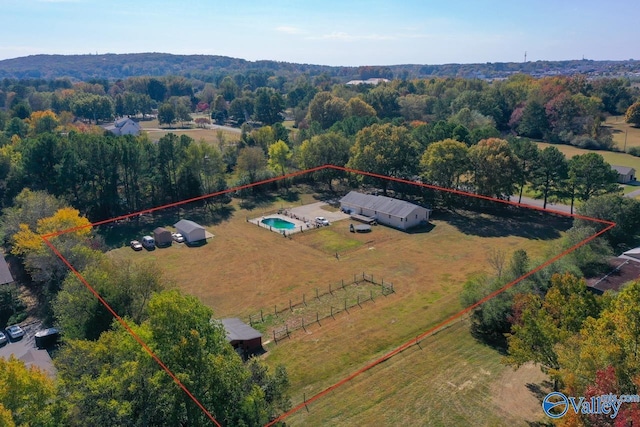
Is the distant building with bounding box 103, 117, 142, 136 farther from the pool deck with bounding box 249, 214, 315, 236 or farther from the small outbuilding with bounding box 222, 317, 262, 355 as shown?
the small outbuilding with bounding box 222, 317, 262, 355

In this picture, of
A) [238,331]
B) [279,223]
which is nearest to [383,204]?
[279,223]

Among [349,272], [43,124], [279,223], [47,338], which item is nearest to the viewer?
[47,338]

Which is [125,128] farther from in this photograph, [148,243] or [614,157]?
[614,157]

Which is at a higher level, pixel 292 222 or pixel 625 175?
pixel 625 175

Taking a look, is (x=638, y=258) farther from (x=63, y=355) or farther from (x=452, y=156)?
(x=63, y=355)

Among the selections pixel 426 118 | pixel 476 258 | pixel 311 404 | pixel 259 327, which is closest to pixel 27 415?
pixel 311 404

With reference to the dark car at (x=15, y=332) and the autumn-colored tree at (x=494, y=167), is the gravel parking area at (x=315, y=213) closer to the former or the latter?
the autumn-colored tree at (x=494, y=167)

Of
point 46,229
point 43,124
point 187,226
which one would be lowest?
point 187,226

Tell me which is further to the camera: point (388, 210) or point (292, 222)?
point (292, 222)
